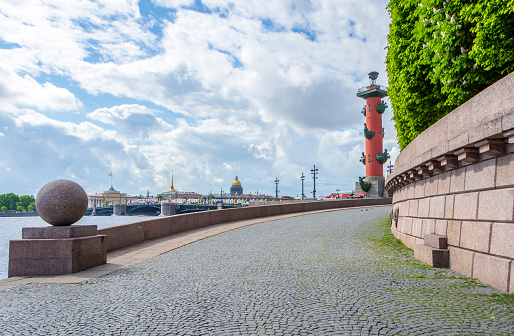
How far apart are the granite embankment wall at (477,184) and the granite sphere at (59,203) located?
7.27m

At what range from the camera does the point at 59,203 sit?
7711 millimetres

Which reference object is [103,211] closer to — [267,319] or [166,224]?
[166,224]

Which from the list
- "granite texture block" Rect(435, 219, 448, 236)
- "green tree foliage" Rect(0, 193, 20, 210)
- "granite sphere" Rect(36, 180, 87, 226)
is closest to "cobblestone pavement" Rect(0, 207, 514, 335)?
"granite texture block" Rect(435, 219, 448, 236)

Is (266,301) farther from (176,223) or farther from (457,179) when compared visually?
(176,223)

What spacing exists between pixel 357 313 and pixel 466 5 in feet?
21.2

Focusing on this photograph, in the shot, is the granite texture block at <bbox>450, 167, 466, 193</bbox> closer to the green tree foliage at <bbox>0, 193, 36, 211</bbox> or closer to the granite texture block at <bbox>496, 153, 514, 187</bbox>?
the granite texture block at <bbox>496, 153, 514, 187</bbox>

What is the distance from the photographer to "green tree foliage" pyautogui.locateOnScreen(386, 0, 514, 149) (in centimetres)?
705

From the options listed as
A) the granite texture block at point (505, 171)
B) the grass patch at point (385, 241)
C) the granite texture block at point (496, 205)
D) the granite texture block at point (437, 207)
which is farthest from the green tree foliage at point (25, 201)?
the granite texture block at point (505, 171)

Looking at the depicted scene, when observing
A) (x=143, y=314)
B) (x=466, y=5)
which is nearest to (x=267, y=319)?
(x=143, y=314)

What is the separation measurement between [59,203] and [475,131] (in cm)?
766

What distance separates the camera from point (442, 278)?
6.50 m

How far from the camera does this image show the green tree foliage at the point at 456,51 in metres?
7.05

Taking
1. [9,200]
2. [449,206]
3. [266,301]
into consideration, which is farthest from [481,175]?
[9,200]

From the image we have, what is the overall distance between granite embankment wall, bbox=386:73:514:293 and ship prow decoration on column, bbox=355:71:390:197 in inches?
1938
